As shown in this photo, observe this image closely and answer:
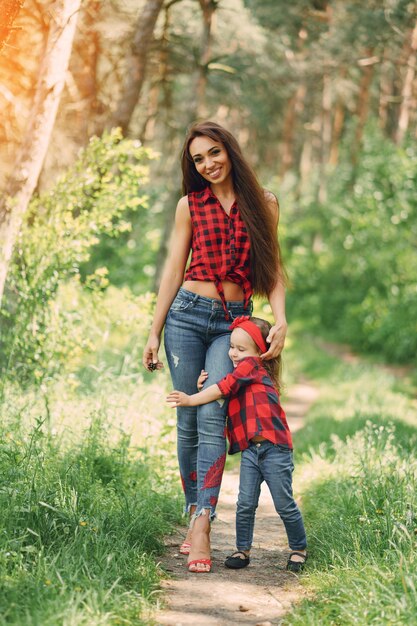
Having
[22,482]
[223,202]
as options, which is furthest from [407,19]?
[22,482]

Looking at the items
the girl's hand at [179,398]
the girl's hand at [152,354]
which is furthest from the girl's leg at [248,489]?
the girl's hand at [152,354]

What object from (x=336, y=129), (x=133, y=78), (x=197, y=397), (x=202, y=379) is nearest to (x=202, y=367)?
(x=202, y=379)

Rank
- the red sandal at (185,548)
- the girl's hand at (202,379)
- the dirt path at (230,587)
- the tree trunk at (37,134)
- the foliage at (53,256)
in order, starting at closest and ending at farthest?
the dirt path at (230,587) → the girl's hand at (202,379) → the red sandal at (185,548) → the tree trunk at (37,134) → the foliage at (53,256)

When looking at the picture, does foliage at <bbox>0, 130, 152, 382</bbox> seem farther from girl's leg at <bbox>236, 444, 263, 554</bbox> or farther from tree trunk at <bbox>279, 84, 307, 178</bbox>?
tree trunk at <bbox>279, 84, 307, 178</bbox>

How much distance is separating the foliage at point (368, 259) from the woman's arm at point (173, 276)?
10.7m

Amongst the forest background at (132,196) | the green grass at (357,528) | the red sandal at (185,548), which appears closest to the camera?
the green grass at (357,528)

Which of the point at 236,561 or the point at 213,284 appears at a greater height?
the point at 213,284

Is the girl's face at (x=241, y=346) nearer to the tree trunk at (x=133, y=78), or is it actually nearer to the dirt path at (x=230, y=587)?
the dirt path at (x=230, y=587)

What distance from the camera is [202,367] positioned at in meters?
4.34

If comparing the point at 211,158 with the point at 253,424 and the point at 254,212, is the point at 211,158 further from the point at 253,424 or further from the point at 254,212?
the point at 253,424

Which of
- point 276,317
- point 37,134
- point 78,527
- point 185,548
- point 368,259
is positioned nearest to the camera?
point 78,527

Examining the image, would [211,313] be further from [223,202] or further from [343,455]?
[343,455]

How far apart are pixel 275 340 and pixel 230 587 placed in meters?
1.25

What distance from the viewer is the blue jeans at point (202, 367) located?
418cm
